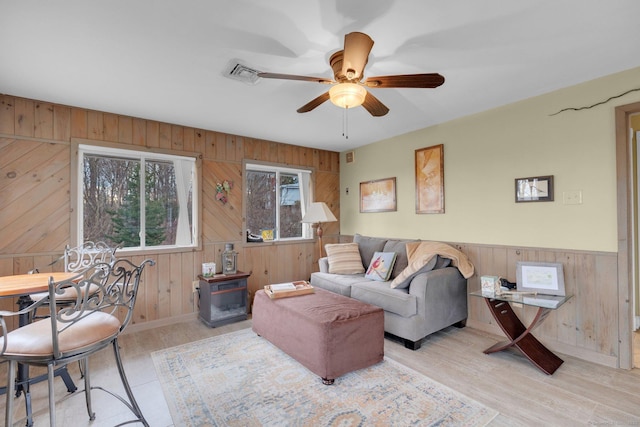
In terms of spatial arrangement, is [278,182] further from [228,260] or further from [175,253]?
[175,253]

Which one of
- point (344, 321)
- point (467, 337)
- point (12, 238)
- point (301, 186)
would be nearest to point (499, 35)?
point (344, 321)

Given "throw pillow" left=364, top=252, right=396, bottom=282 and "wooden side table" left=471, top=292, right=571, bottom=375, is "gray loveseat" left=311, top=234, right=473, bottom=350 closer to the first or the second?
"throw pillow" left=364, top=252, right=396, bottom=282

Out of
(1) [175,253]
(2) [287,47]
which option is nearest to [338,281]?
(1) [175,253]

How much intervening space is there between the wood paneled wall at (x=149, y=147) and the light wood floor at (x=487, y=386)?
845mm

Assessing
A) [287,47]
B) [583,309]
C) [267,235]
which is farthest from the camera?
[267,235]

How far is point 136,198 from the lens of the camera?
352cm

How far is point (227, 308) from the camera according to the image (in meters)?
3.67

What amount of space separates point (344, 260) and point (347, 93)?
2.53 meters

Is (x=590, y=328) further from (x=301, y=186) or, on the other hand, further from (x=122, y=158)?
(x=122, y=158)

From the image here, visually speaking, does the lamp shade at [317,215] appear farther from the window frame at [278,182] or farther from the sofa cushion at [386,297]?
the sofa cushion at [386,297]

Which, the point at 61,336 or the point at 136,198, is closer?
the point at 61,336

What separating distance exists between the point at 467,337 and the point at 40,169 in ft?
15.0

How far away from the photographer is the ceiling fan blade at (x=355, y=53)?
1.61 metres

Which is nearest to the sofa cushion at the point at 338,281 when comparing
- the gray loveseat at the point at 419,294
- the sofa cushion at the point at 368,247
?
the gray loveseat at the point at 419,294
